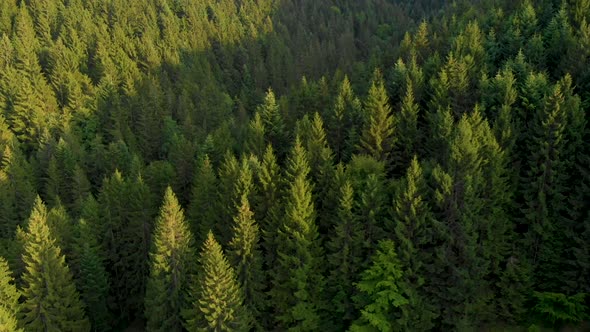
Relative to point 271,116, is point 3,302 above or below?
below

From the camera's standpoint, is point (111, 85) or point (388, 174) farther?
point (111, 85)

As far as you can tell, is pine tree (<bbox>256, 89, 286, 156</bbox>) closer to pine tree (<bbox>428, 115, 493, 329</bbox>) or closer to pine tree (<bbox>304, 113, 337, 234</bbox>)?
pine tree (<bbox>304, 113, 337, 234</bbox>)

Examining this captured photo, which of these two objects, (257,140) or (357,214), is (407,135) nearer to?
(357,214)

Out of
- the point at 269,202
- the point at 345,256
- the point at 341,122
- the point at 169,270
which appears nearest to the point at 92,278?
the point at 169,270

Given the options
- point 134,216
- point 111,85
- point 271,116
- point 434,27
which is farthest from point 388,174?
point 111,85

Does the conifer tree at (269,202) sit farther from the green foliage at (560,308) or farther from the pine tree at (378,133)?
the green foliage at (560,308)

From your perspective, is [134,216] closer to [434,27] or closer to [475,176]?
[475,176]
